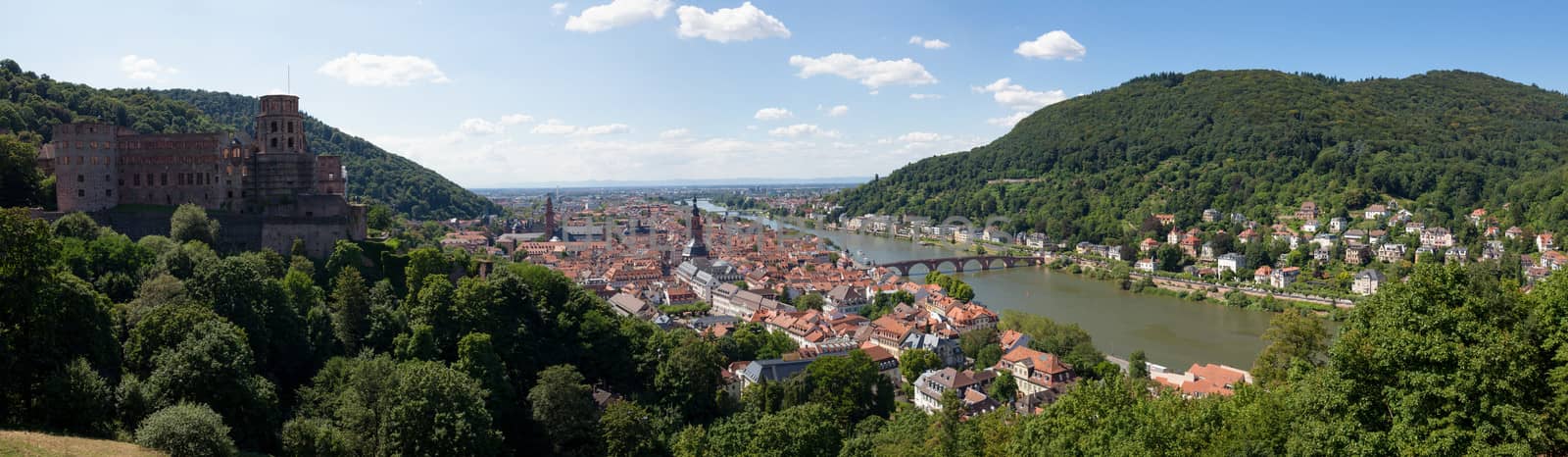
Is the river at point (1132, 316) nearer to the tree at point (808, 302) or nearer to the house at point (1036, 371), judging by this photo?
the house at point (1036, 371)

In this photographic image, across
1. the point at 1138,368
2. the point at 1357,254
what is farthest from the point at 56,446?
the point at 1357,254

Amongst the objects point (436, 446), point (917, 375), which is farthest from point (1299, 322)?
point (436, 446)

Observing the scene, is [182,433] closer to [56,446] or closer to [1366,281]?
[56,446]

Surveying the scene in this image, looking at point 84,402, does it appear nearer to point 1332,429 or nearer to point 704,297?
point 1332,429

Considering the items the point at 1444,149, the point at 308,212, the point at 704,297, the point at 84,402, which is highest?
the point at 1444,149

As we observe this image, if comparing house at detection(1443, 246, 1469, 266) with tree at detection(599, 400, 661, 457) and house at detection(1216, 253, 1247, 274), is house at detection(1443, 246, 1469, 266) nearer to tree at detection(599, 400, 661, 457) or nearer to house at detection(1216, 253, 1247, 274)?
house at detection(1216, 253, 1247, 274)

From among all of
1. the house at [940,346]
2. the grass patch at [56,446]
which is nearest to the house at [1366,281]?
the house at [940,346]
